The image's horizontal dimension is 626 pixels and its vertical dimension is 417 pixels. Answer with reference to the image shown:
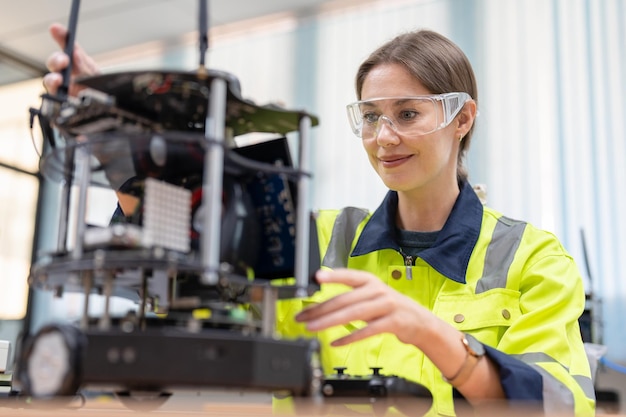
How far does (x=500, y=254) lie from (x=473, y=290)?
0.28ft

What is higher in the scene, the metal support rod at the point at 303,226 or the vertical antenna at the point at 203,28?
the vertical antenna at the point at 203,28

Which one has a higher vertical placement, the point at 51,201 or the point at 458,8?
the point at 458,8

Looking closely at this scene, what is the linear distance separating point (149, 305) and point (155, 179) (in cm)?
15

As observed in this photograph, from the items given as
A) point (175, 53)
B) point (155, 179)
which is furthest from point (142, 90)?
point (175, 53)

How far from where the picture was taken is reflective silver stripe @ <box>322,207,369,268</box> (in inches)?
52.0

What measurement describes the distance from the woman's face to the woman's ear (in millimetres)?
35

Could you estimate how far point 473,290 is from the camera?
3.91 ft

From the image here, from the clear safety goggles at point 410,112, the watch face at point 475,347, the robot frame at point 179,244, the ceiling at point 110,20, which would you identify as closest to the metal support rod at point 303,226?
the robot frame at point 179,244

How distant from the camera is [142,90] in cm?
72

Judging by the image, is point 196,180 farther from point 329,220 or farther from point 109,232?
point 329,220

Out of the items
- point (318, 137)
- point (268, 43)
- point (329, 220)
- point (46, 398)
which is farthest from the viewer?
point (268, 43)

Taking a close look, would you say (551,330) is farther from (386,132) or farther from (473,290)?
(386,132)

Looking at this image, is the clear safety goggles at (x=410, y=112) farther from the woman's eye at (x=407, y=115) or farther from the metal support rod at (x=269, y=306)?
the metal support rod at (x=269, y=306)

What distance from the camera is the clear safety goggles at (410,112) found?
1206 millimetres
